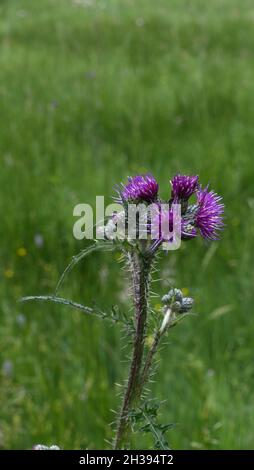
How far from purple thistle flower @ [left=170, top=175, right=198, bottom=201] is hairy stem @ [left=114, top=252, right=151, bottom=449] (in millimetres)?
120

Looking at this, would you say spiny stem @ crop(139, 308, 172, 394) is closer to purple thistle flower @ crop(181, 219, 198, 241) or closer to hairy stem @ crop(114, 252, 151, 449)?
hairy stem @ crop(114, 252, 151, 449)

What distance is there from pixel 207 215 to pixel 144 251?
0.15m

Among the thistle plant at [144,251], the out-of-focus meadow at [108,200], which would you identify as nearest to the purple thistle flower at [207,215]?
the thistle plant at [144,251]

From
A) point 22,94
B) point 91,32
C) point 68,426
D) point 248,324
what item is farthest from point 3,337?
point 91,32

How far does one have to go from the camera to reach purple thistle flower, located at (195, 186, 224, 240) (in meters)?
1.05

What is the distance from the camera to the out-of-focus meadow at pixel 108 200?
217 centimetres

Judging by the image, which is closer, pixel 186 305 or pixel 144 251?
pixel 144 251

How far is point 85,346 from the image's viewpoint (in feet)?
7.91

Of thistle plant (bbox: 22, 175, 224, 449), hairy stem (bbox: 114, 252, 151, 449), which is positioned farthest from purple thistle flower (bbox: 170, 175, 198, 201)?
hairy stem (bbox: 114, 252, 151, 449)

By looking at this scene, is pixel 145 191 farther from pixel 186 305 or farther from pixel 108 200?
pixel 108 200

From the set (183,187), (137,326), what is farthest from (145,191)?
(137,326)

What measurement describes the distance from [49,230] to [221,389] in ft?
3.95

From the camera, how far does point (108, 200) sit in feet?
11.1

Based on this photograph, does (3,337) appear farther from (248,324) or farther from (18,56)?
(18,56)
